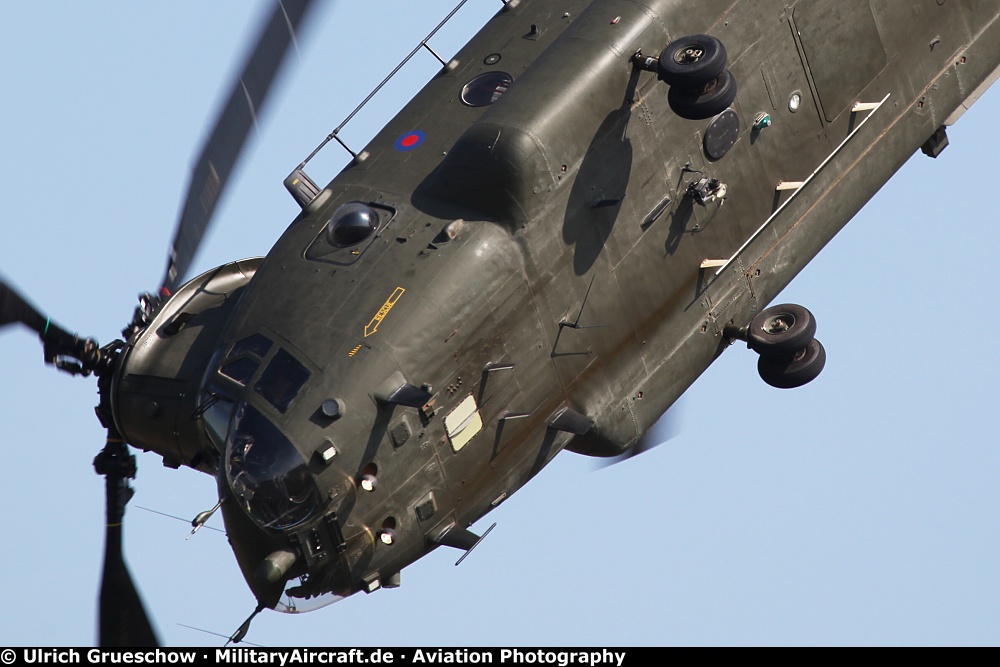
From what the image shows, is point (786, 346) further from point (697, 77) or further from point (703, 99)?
point (697, 77)

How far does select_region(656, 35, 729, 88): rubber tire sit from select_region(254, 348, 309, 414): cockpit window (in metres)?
6.67

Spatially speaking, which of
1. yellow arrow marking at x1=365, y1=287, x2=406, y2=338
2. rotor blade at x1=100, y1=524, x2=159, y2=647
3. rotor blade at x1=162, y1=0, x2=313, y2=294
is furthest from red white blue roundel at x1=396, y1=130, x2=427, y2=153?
rotor blade at x1=100, y1=524, x2=159, y2=647

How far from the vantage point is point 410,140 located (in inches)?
1310

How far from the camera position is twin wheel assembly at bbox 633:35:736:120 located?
30.5 m

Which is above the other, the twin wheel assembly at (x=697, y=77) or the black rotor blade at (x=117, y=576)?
the twin wheel assembly at (x=697, y=77)

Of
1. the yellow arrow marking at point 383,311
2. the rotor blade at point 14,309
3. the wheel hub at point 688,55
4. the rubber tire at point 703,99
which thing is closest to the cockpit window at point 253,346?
the yellow arrow marking at point 383,311

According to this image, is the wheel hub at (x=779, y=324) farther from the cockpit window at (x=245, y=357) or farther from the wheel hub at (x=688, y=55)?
the cockpit window at (x=245, y=357)

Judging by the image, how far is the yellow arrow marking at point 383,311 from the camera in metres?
30.5

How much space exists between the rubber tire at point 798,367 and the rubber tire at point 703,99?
14.0ft

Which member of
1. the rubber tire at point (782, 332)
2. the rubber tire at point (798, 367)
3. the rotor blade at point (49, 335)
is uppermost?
the rotor blade at point (49, 335)

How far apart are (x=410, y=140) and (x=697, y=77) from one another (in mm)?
5095

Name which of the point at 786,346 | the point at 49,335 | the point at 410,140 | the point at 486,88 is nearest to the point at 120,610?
the point at 49,335

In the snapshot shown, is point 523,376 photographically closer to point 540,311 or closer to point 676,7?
point 540,311
